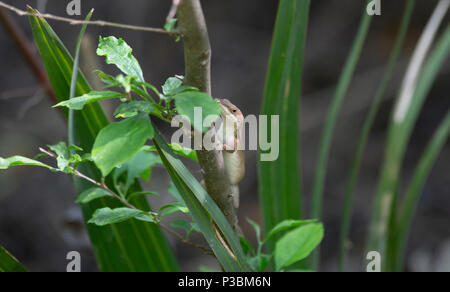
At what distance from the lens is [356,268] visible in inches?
68.4

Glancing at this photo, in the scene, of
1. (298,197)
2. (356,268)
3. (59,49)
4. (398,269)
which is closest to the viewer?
(59,49)

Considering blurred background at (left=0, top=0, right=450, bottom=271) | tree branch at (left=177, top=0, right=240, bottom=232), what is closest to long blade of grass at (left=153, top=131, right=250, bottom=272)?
tree branch at (left=177, top=0, right=240, bottom=232)

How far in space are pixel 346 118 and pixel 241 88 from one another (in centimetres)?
51

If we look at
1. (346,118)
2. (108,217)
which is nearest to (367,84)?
(346,118)

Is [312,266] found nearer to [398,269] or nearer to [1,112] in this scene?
[398,269]

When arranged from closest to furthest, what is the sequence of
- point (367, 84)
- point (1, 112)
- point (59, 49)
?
1. point (59, 49)
2. point (1, 112)
3. point (367, 84)

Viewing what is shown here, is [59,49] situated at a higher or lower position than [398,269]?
higher

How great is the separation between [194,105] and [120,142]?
0.06m

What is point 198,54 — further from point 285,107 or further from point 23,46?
point 23,46

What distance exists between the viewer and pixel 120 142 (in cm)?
33

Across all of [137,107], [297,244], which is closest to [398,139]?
[297,244]

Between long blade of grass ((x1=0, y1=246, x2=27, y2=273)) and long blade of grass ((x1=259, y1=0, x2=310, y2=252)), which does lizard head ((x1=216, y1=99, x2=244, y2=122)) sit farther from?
long blade of grass ((x1=0, y1=246, x2=27, y2=273))

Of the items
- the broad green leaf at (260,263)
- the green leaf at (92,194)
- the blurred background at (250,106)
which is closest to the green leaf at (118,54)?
the green leaf at (92,194)

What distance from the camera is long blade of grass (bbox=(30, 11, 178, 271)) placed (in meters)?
0.52
